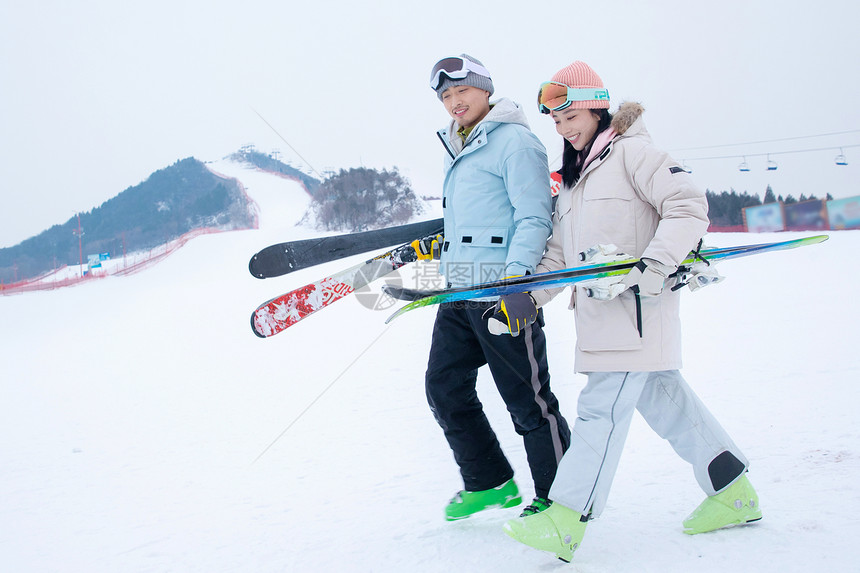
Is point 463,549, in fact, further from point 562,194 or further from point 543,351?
point 562,194

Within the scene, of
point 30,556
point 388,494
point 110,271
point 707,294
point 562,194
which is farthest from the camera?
point 110,271

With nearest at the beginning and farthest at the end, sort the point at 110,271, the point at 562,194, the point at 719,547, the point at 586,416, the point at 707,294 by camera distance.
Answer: the point at 719,547
the point at 586,416
the point at 562,194
the point at 707,294
the point at 110,271

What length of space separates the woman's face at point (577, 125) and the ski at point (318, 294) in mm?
760

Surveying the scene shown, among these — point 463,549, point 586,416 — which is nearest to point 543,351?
point 586,416

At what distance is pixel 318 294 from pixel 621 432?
1178mm

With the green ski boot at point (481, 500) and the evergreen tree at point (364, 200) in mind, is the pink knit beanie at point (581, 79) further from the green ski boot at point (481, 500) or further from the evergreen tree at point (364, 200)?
the evergreen tree at point (364, 200)

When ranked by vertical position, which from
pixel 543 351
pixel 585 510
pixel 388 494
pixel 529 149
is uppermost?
pixel 529 149

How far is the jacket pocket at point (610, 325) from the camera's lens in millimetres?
1485

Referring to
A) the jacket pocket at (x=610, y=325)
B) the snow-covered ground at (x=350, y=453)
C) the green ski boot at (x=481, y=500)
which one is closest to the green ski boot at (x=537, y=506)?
the snow-covered ground at (x=350, y=453)

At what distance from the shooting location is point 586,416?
1.53 meters

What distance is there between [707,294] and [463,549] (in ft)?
18.3

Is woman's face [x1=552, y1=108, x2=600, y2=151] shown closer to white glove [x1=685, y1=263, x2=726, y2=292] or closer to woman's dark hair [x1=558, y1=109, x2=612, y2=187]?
woman's dark hair [x1=558, y1=109, x2=612, y2=187]

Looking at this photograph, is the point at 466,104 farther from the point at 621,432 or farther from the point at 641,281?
the point at 621,432

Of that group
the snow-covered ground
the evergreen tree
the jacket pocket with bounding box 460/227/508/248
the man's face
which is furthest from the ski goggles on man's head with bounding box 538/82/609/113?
the evergreen tree
